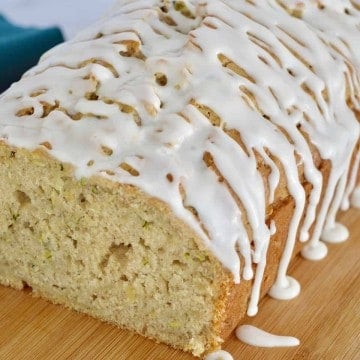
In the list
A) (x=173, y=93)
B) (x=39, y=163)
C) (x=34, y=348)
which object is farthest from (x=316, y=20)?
(x=34, y=348)

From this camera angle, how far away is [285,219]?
7.91 feet

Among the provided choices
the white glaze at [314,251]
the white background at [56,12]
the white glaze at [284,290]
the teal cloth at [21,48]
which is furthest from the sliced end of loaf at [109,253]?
the white background at [56,12]

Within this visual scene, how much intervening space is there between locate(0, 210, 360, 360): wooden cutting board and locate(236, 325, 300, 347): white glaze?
0.02 meters

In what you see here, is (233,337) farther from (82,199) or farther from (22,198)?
(22,198)

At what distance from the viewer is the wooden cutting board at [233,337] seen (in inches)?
91.9

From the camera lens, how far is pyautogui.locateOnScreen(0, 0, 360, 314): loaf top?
214cm

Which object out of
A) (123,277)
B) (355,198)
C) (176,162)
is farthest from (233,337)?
(355,198)

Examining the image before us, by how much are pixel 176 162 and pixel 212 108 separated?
0.26m

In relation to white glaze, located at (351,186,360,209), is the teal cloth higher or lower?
lower

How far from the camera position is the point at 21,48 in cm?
339

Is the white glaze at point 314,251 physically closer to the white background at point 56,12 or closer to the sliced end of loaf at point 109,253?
the sliced end of loaf at point 109,253

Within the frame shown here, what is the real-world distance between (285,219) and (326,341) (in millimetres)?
420

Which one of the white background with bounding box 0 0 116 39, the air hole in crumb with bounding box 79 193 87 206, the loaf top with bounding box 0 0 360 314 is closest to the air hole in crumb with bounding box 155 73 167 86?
the loaf top with bounding box 0 0 360 314

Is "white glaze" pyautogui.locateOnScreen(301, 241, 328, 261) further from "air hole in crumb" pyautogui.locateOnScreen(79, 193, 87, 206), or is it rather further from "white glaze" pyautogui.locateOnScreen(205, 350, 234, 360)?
"air hole in crumb" pyautogui.locateOnScreen(79, 193, 87, 206)
